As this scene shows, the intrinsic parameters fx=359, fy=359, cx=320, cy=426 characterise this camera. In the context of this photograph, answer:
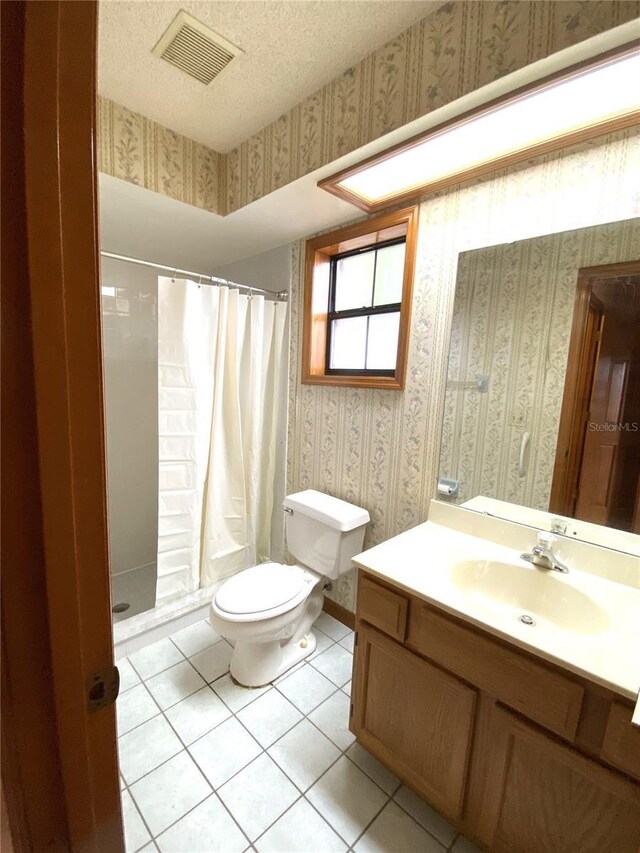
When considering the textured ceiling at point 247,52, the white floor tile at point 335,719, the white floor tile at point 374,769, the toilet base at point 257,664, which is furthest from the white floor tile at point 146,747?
the textured ceiling at point 247,52

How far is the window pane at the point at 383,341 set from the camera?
5.83 feet

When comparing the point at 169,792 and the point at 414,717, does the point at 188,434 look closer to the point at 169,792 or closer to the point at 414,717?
the point at 169,792

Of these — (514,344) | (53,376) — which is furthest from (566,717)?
(53,376)

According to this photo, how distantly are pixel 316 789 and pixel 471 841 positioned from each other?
1.61ft

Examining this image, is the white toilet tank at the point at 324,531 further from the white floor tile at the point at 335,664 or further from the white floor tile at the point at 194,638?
the white floor tile at the point at 194,638

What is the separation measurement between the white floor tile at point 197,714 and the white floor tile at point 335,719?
38cm

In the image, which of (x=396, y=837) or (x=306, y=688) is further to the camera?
(x=306, y=688)

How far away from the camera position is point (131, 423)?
94.3 inches

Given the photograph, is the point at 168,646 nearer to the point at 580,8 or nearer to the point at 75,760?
the point at 75,760

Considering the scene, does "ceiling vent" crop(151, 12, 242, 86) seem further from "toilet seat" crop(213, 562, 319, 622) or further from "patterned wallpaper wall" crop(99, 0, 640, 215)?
"toilet seat" crop(213, 562, 319, 622)

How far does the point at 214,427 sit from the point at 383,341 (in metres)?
1.01

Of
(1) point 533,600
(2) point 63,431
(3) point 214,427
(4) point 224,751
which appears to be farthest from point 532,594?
(3) point 214,427

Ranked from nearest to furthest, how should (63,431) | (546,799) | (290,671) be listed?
1. (63,431)
2. (546,799)
3. (290,671)

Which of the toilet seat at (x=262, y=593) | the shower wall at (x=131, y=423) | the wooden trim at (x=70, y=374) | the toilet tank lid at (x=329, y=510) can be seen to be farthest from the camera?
the shower wall at (x=131, y=423)
